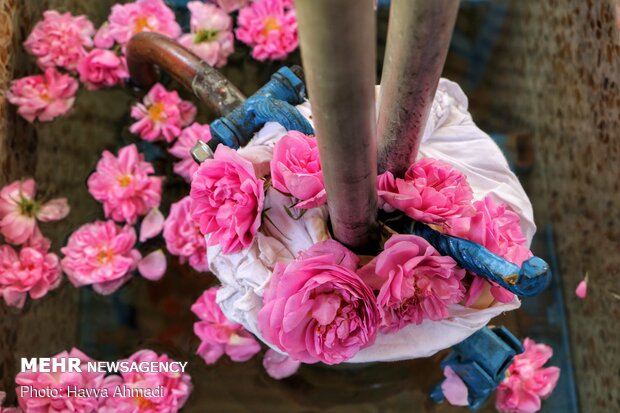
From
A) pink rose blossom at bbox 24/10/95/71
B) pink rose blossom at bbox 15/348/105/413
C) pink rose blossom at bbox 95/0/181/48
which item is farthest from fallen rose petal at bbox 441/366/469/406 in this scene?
pink rose blossom at bbox 24/10/95/71

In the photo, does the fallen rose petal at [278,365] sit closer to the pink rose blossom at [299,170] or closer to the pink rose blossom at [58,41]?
the pink rose blossom at [299,170]

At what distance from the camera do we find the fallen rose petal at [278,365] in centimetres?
106

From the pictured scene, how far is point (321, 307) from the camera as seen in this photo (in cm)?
61

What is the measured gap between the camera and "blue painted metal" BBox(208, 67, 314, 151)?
0.73 meters

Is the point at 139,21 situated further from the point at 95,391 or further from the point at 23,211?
the point at 95,391

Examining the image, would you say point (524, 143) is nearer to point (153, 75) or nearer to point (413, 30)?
point (153, 75)

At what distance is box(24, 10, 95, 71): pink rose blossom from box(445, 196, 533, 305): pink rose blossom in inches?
37.2

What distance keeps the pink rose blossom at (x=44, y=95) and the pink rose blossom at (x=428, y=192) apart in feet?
2.77

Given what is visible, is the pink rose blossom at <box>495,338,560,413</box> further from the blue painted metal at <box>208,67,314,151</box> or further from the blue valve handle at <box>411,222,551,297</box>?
the blue painted metal at <box>208,67,314,151</box>

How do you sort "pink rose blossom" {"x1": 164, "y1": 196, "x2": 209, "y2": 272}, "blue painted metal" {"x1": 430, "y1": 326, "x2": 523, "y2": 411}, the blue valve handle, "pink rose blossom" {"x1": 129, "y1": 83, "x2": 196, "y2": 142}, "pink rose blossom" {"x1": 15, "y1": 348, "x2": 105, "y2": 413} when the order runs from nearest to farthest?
the blue valve handle
"blue painted metal" {"x1": 430, "y1": 326, "x2": 523, "y2": 411}
"pink rose blossom" {"x1": 15, "y1": 348, "x2": 105, "y2": 413}
"pink rose blossom" {"x1": 164, "y1": 196, "x2": 209, "y2": 272}
"pink rose blossom" {"x1": 129, "y1": 83, "x2": 196, "y2": 142}

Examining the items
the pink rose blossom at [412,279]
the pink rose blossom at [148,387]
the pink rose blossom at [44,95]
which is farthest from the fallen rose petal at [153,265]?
the pink rose blossom at [412,279]

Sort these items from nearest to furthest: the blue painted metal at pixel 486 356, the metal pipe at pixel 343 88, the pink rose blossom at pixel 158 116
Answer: the metal pipe at pixel 343 88
the blue painted metal at pixel 486 356
the pink rose blossom at pixel 158 116

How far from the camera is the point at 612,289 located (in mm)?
1029

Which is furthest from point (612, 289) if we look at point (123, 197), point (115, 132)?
point (115, 132)
